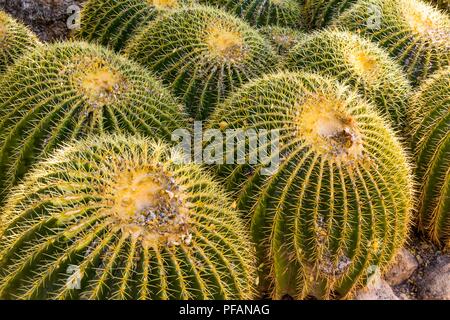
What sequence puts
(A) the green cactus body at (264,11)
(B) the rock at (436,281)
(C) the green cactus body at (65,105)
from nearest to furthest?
(C) the green cactus body at (65,105) < (B) the rock at (436,281) < (A) the green cactus body at (264,11)

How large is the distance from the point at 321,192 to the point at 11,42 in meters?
2.19

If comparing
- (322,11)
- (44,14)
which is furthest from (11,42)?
(322,11)

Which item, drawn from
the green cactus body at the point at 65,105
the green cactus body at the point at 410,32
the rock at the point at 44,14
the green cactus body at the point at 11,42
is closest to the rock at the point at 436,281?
the green cactus body at the point at 410,32

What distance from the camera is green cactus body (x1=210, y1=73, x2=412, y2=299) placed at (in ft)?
9.11

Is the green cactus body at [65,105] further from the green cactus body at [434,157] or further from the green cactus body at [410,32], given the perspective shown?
the green cactus body at [410,32]

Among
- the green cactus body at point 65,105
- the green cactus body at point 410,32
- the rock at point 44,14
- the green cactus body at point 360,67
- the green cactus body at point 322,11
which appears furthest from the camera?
the rock at point 44,14

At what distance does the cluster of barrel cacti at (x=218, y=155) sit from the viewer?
88.9 inches

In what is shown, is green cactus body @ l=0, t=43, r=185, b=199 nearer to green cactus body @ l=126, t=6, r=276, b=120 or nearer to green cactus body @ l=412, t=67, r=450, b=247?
green cactus body @ l=126, t=6, r=276, b=120

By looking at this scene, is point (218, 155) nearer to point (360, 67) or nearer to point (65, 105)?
point (65, 105)

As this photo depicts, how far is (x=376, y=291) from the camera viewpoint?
317cm

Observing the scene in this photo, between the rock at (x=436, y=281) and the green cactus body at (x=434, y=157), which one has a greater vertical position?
the green cactus body at (x=434, y=157)

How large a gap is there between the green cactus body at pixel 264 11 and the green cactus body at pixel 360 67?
2.78 feet

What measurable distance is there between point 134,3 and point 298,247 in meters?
2.25

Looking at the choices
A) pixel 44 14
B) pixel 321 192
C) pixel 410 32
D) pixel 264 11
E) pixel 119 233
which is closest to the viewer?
pixel 119 233
